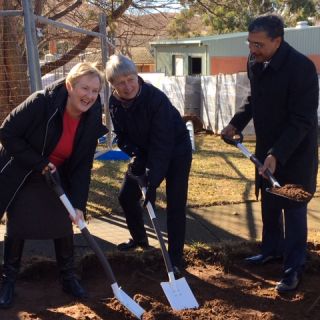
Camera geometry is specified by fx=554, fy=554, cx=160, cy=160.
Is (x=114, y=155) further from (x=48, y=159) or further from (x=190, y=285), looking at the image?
(x=48, y=159)

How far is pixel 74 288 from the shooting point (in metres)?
3.91

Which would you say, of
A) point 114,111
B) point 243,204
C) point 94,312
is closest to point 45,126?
point 114,111

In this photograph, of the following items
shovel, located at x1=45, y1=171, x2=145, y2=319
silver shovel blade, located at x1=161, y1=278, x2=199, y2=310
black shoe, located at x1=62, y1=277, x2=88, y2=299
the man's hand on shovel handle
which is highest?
the man's hand on shovel handle

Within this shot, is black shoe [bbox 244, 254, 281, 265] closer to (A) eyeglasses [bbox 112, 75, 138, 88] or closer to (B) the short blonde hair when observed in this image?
(A) eyeglasses [bbox 112, 75, 138, 88]

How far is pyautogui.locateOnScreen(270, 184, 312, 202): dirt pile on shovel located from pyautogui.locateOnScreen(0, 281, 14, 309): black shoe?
1.88 meters

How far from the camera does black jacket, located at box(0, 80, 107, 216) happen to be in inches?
135

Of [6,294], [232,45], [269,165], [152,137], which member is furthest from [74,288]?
[232,45]

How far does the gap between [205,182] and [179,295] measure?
4.15 metres

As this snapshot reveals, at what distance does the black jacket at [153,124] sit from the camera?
3.89 meters

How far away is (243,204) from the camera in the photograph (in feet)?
21.4

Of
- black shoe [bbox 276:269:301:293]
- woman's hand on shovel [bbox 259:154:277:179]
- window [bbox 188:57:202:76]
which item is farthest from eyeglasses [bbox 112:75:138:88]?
window [bbox 188:57:202:76]

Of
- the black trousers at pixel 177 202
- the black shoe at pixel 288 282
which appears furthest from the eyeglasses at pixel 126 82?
the black shoe at pixel 288 282

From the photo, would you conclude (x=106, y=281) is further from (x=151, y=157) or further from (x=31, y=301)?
(x=151, y=157)

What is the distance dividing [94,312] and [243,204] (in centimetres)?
326
